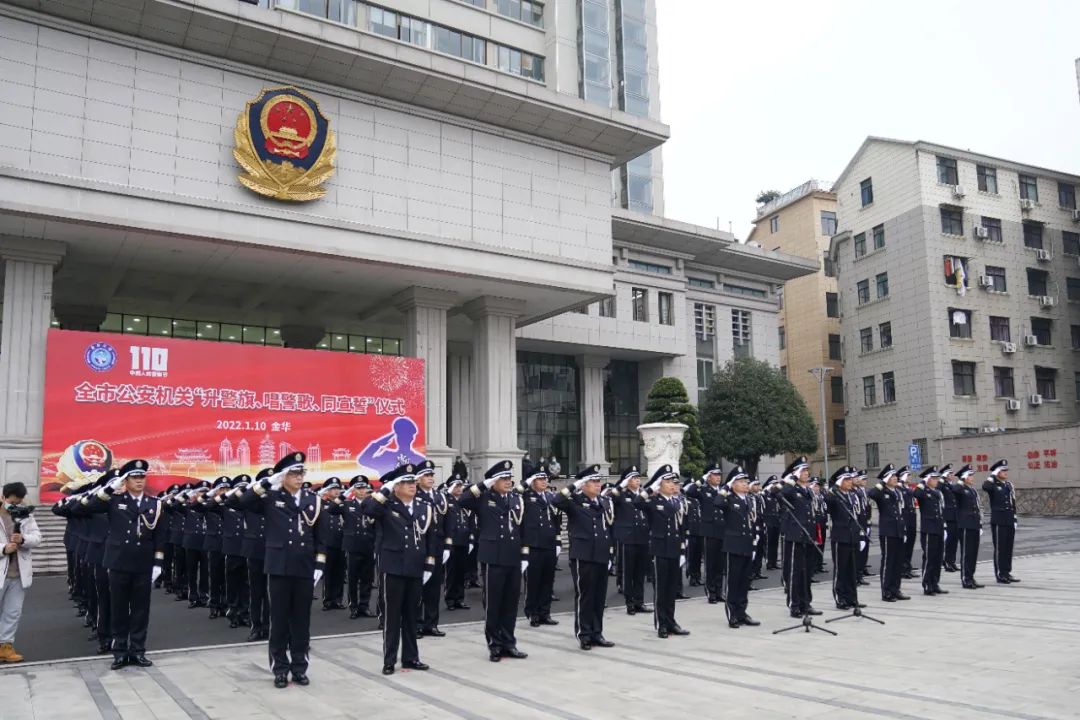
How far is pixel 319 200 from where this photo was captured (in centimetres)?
1973

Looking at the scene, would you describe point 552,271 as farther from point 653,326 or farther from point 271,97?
point 653,326

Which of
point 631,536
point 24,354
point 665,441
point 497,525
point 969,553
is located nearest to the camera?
point 497,525

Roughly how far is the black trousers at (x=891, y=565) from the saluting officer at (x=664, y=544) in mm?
3573

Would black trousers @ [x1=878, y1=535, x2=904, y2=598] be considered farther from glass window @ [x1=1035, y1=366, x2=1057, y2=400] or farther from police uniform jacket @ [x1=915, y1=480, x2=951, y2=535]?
glass window @ [x1=1035, y1=366, x2=1057, y2=400]

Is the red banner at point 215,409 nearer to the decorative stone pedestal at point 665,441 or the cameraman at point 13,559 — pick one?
the decorative stone pedestal at point 665,441

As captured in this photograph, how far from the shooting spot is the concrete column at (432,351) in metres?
22.2

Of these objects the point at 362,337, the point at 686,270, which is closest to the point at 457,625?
the point at 362,337

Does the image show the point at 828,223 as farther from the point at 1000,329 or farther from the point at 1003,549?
the point at 1003,549

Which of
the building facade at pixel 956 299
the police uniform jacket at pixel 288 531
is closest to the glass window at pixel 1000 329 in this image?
the building facade at pixel 956 299

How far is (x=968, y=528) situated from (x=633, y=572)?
567cm

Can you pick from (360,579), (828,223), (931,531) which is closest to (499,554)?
(360,579)

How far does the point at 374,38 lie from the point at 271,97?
8.86 ft

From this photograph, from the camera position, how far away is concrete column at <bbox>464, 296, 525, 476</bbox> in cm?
2336

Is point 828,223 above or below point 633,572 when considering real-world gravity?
above
